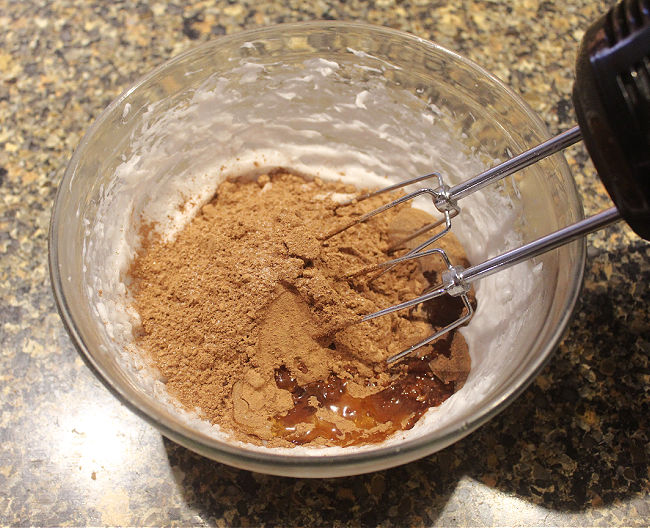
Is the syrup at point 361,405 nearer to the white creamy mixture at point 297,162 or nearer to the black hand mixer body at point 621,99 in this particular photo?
the white creamy mixture at point 297,162

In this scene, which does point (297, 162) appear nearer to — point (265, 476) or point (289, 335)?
point (289, 335)

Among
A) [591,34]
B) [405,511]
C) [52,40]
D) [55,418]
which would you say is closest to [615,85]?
[591,34]

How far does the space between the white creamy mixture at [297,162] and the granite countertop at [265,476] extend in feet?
0.34

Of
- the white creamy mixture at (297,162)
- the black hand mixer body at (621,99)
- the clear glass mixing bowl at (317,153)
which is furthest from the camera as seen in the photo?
the white creamy mixture at (297,162)

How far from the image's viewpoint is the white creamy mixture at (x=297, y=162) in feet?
2.32

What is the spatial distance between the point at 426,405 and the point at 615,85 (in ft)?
1.39

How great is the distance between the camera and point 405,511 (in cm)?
69

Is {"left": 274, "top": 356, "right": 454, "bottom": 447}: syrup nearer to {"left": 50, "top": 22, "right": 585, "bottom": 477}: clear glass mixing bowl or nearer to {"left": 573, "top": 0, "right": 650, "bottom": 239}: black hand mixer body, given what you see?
{"left": 50, "top": 22, "right": 585, "bottom": 477}: clear glass mixing bowl

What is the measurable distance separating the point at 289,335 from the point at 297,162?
32 centimetres

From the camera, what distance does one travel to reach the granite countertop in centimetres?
69

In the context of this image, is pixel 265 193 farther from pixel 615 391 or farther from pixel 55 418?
pixel 615 391

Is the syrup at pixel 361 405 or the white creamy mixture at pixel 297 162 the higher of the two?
the white creamy mixture at pixel 297 162

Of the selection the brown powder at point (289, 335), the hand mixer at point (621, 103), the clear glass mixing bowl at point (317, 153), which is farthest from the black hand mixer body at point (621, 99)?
the brown powder at point (289, 335)

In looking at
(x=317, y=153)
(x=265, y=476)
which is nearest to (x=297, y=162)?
(x=317, y=153)
